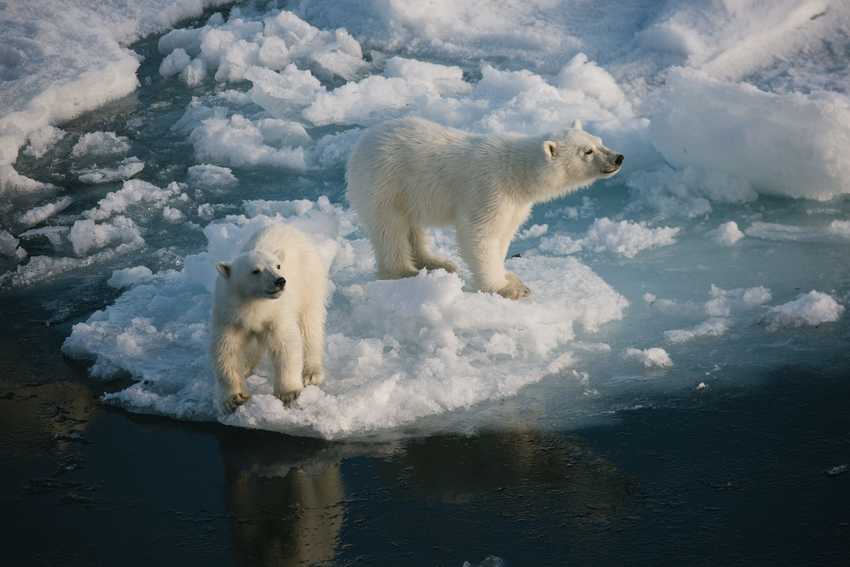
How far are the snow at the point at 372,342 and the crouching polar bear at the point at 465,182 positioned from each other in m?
0.29

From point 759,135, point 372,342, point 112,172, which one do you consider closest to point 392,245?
point 372,342

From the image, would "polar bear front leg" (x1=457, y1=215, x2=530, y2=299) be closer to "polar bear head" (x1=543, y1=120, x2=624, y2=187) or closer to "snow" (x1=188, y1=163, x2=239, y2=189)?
"polar bear head" (x1=543, y1=120, x2=624, y2=187)

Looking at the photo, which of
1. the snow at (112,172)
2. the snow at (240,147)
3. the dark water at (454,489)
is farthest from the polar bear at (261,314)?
the snow at (112,172)

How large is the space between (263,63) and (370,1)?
1829 millimetres

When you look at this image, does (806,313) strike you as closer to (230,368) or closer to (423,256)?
(423,256)

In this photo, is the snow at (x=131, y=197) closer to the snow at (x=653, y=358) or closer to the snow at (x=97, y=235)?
the snow at (x=97, y=235)

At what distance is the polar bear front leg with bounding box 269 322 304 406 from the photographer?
4.52 m

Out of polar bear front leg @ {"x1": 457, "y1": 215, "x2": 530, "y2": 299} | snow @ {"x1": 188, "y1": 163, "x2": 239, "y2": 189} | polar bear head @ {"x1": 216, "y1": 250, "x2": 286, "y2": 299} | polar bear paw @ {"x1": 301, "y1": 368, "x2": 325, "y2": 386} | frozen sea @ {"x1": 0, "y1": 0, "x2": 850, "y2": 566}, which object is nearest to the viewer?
frozen sea @ {"x1": 0, "y1": 0, "x2": 850, "y2": 566}

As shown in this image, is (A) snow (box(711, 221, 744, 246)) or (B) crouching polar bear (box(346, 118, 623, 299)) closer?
(B) crouching polar bear (box(346, 118, 623, 299))

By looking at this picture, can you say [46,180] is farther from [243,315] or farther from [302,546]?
[302,546]

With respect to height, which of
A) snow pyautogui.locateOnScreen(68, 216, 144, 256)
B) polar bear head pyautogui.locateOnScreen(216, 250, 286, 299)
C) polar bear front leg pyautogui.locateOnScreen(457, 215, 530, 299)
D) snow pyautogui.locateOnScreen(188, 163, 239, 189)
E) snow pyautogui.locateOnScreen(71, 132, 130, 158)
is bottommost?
polar bear head pyautogui.locateOnScreen(216, 250, 286, 299)

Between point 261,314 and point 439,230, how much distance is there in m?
3.14

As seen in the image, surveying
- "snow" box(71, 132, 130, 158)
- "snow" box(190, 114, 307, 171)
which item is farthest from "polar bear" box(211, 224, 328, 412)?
"snow" box(71, 132, 130, 158)

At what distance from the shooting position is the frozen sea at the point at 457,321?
3.75 metres
